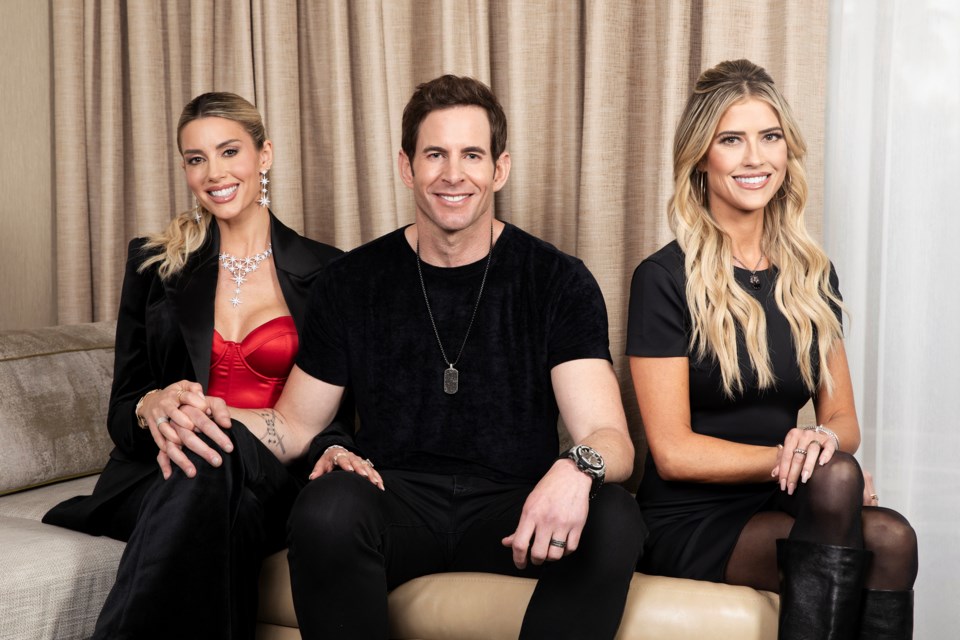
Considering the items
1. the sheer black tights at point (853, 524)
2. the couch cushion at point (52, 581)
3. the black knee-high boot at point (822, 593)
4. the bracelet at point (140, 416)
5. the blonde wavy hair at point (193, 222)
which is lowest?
the couch cushion at point (52, 581)

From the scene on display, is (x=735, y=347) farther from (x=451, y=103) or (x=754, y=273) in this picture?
(x=451, y=103)

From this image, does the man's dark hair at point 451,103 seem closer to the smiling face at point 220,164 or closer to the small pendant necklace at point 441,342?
the small pendant necklace at point 441,342

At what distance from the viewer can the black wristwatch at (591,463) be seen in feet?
5.25

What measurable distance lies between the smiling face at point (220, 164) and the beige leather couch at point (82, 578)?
1.95ft

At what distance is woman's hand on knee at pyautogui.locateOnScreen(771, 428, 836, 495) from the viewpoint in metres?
1.62

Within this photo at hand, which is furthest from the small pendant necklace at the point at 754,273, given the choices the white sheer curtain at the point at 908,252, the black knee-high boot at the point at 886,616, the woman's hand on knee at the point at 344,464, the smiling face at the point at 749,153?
the woman's hand on knee at the point at 344,464

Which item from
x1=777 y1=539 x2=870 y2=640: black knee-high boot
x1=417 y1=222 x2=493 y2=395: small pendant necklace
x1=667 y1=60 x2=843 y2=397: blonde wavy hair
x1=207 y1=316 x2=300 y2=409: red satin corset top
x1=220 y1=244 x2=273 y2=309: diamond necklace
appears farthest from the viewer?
x1=220 y1=244 x2=273 y2=309: diamond necklace

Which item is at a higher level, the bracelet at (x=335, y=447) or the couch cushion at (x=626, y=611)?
the bracelet at (x=335, y=447)

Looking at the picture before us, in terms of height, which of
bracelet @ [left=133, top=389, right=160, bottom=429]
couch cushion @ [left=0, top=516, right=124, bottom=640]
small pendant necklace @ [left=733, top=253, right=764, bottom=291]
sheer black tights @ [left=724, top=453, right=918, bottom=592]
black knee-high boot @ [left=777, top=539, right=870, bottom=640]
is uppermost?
small pendant necklace @ [left=733, top=253, right=764, bottom=291]

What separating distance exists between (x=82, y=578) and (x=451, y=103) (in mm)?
1181

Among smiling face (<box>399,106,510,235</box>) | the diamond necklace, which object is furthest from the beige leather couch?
smiling face (<box>399,106,510,235</box>)

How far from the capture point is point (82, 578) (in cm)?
187

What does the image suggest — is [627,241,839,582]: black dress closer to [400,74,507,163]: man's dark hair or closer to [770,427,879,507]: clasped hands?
[770,427,879,507]: clasped hands

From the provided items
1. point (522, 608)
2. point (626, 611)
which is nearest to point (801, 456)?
point (626, 611)
